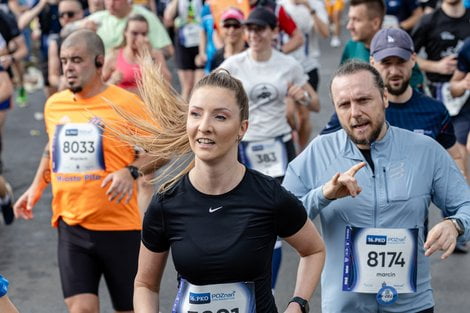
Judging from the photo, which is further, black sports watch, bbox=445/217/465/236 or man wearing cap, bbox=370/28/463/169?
man wearing cap, bbox=370/28/463/169

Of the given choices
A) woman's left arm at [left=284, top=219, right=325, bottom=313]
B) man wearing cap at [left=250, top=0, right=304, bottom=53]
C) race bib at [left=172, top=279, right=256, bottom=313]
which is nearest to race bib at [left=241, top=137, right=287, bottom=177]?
man wearing cap at [left=250, top=0, right=304, bottom=53]

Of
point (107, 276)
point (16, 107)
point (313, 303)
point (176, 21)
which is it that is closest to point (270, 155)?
point (313, 303)

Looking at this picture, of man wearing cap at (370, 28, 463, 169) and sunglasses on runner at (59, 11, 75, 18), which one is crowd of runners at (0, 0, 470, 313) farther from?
sunglasses on runner at (59, 11, 75, 18)

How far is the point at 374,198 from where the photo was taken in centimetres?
422

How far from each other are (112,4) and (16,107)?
235 inches

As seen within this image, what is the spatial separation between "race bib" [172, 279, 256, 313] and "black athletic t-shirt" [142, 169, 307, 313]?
21 mm

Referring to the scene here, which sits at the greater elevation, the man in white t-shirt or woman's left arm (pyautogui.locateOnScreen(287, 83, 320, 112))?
woman's left arm (pyautogui.locateOnScreen(287, 83, 320, 112))

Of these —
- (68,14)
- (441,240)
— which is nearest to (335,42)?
(68,14)

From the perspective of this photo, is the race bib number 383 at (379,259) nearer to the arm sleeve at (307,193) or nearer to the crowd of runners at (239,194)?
the crowd of runners at (239,194)

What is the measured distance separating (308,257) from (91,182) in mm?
2048

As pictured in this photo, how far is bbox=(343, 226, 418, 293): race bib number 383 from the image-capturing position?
4.28 m

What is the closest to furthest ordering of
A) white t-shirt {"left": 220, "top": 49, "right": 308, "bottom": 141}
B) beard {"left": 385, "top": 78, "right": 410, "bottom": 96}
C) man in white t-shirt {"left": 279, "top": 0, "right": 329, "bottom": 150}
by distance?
beard {"left": 385, "top": 78, "right": 410, "bottom": 96} → white t-shirt {"left": 220, "top": 49, "right": 308, "bottom": 141} → man in white t-shirt {"left": 279, "top": 0, "right": 329, "bottom": 150}

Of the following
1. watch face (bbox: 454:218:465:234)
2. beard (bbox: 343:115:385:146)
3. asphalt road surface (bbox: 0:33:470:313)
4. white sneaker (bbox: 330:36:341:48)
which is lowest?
white sneaker (bbox: 330:36:341:48)

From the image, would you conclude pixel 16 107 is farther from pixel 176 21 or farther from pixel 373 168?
pixel 373 168
